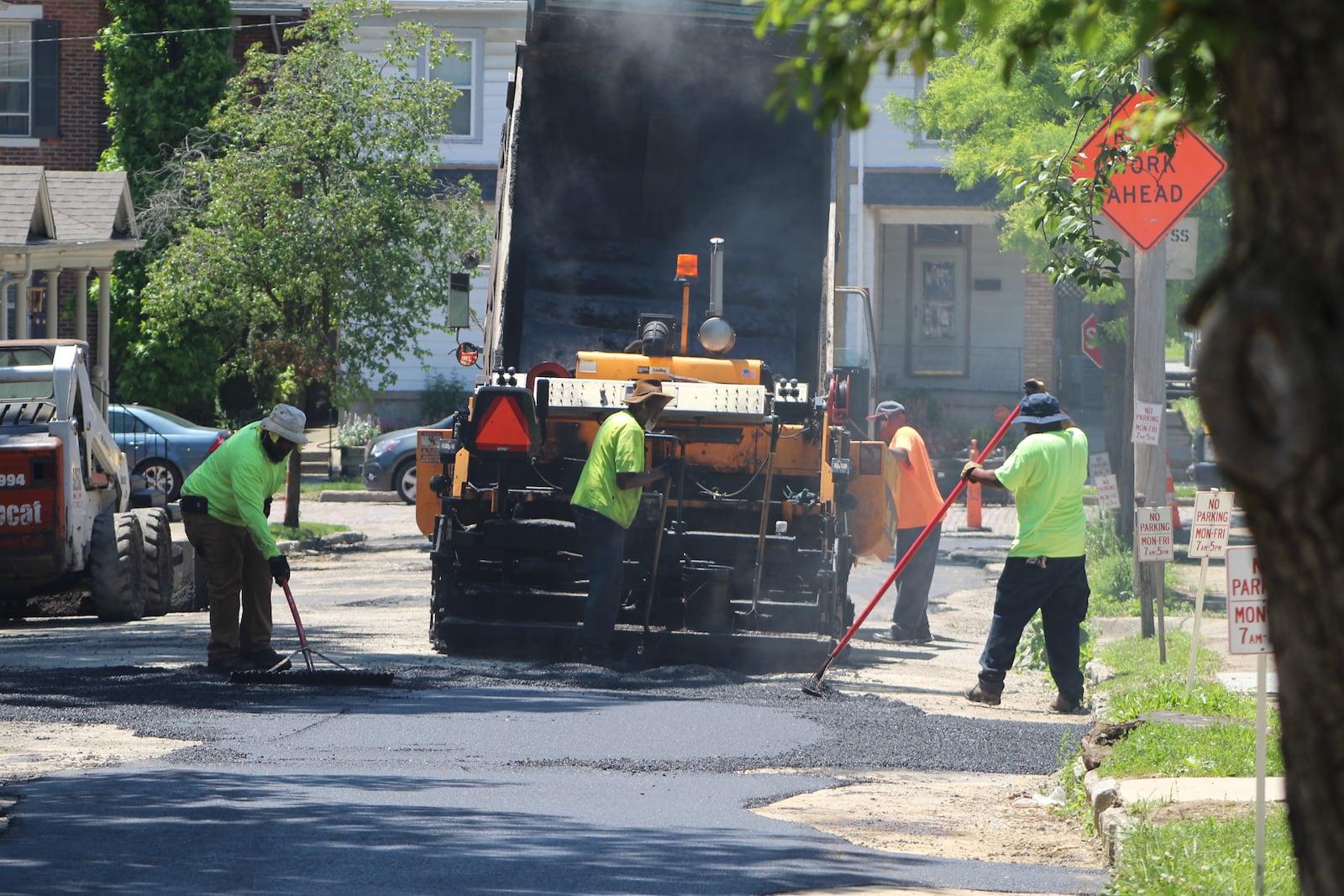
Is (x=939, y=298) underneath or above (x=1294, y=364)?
above

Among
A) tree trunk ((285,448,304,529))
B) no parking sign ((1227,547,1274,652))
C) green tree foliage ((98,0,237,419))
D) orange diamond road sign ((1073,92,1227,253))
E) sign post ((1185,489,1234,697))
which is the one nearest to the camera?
no parking sign ((1227,547,1274,652))

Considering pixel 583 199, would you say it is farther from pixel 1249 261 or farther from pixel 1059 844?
pixel 1249 261

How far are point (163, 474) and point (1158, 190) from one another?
16536mm

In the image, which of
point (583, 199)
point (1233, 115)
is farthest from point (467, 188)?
point (1233, 115)

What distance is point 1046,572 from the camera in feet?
32.4

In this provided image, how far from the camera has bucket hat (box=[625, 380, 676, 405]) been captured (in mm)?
10484

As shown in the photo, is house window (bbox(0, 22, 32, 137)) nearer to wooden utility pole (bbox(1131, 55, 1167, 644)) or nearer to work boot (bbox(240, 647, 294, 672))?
work boot (bbox(240, 647, 294, 672))

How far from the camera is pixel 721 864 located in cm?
602

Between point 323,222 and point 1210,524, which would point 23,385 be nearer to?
point 323,222

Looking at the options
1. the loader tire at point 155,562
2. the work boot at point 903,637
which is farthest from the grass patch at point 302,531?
the work boot at point 903,637

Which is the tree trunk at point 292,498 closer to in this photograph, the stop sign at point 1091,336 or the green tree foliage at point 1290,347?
the stop sign at point 1091,336

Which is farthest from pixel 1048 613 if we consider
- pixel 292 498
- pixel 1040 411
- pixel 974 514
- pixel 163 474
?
pixel 163 474

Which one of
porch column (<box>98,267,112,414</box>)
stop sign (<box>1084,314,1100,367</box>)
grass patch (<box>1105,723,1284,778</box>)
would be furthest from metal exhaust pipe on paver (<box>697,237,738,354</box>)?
stop sign (<box>1084,314,1100,367</box>)

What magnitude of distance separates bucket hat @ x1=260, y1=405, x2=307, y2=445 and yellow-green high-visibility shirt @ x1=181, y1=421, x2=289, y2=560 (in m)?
0.15
